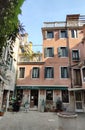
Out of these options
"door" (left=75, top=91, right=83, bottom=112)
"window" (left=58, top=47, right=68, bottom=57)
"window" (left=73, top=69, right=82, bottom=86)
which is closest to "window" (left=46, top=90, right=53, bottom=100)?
"door" (left=75, top=91, right=83, bottom=112)

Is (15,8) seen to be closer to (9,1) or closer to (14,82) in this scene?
(9,1)

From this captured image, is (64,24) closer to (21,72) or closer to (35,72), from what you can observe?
(35,72)

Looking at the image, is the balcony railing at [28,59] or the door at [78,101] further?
the balcony railing at [28,59]

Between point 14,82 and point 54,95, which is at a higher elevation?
point 14,82

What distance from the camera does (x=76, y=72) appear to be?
17812 mm

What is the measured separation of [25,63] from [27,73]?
4.87ft

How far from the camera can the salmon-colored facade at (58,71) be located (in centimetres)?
1686

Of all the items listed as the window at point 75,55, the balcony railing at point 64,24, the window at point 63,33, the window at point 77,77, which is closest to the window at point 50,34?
the balcony railing at point 64,24

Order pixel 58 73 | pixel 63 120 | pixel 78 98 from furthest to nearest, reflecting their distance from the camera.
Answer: pixel 58 73 < pixel 78 98 < pixel 63 120

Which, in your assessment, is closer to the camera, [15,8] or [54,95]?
[15,8]

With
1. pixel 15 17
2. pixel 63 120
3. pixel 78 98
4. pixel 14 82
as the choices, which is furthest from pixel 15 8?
pixel 78 98

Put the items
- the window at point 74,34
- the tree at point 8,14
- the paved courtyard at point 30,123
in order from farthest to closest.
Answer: the window at point 74,34, the paved courtyard at point 30,123, the tree at point 8,14

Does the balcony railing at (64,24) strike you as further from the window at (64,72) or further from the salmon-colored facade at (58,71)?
the window at (64,72)

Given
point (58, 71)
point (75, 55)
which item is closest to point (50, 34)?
point (75, 55)
